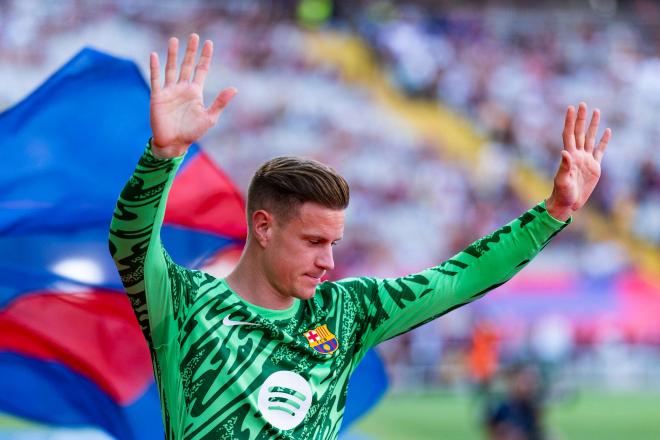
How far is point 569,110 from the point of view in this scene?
12.3ft

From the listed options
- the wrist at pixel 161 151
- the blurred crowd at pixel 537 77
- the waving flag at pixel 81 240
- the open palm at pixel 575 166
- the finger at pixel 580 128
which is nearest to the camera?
the wrist at pixel 161 151

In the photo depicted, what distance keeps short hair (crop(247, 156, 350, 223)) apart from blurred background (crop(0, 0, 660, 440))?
47.5ft

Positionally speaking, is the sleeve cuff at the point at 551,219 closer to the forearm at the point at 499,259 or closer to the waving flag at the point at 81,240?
the forearm at the point at 499,259

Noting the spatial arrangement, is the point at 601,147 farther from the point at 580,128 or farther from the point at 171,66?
the point at 171,66

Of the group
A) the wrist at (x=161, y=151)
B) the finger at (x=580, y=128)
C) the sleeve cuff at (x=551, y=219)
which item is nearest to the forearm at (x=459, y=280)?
the sleeve cuff at (x=551, y=219)

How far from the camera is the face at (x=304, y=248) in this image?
3.36 metres

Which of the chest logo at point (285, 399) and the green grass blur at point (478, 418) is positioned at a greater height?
the green grass blur at point (478, 418)

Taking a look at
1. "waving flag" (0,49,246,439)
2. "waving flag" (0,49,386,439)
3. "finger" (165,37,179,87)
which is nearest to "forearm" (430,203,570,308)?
"finger" (165,37,179,87)

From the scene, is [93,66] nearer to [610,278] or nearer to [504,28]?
[610,278]

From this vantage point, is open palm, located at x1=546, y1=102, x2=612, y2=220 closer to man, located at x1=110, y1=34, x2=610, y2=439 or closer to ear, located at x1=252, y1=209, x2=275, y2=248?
man, located at x1=110, y1=34, x2=610, y2=439

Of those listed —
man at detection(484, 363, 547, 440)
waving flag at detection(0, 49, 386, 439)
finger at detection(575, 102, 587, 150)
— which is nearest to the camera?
finger at detection(575, 102, 587, 150)

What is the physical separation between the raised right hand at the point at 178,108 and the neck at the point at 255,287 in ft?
1.63

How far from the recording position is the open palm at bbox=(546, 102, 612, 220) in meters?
3.69

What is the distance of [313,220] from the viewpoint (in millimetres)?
3354
